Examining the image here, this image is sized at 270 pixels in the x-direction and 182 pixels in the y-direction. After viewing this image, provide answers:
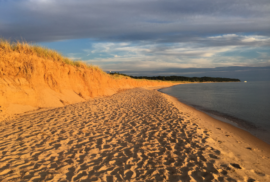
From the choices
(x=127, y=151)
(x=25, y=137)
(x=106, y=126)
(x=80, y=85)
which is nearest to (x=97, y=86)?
(x=80, y=85)

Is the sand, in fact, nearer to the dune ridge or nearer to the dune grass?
the dune ridge

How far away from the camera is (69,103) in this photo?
11750 mm

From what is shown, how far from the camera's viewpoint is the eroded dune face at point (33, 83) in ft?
27.0

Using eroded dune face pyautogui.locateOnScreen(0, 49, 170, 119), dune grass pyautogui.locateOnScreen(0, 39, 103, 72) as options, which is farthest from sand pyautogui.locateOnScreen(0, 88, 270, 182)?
dune grass pyautogui.locateOnScreen(0, 39, 103, 72)

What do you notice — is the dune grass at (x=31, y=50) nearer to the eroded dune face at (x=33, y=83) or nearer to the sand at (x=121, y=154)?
the eroded dune face at (x=33, y=83)

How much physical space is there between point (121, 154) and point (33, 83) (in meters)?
8.06

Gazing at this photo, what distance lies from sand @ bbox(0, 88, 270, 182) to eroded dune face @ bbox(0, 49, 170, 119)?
2.02m

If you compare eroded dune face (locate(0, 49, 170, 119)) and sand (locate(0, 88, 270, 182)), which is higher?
eroded dune face (locate(0, 49, 170, 119))

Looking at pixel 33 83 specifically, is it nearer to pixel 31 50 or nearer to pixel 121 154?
pixel 31 50

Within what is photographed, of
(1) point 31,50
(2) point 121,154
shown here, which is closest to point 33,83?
(1) point 31,50

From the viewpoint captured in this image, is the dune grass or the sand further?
the dune grass

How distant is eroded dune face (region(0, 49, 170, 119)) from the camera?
824cm

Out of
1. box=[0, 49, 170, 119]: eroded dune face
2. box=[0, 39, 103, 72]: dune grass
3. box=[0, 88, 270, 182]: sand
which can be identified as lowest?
box=[0, 88, 270, 182]: sand

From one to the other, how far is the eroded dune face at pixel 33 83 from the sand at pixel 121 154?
202 centimetres
